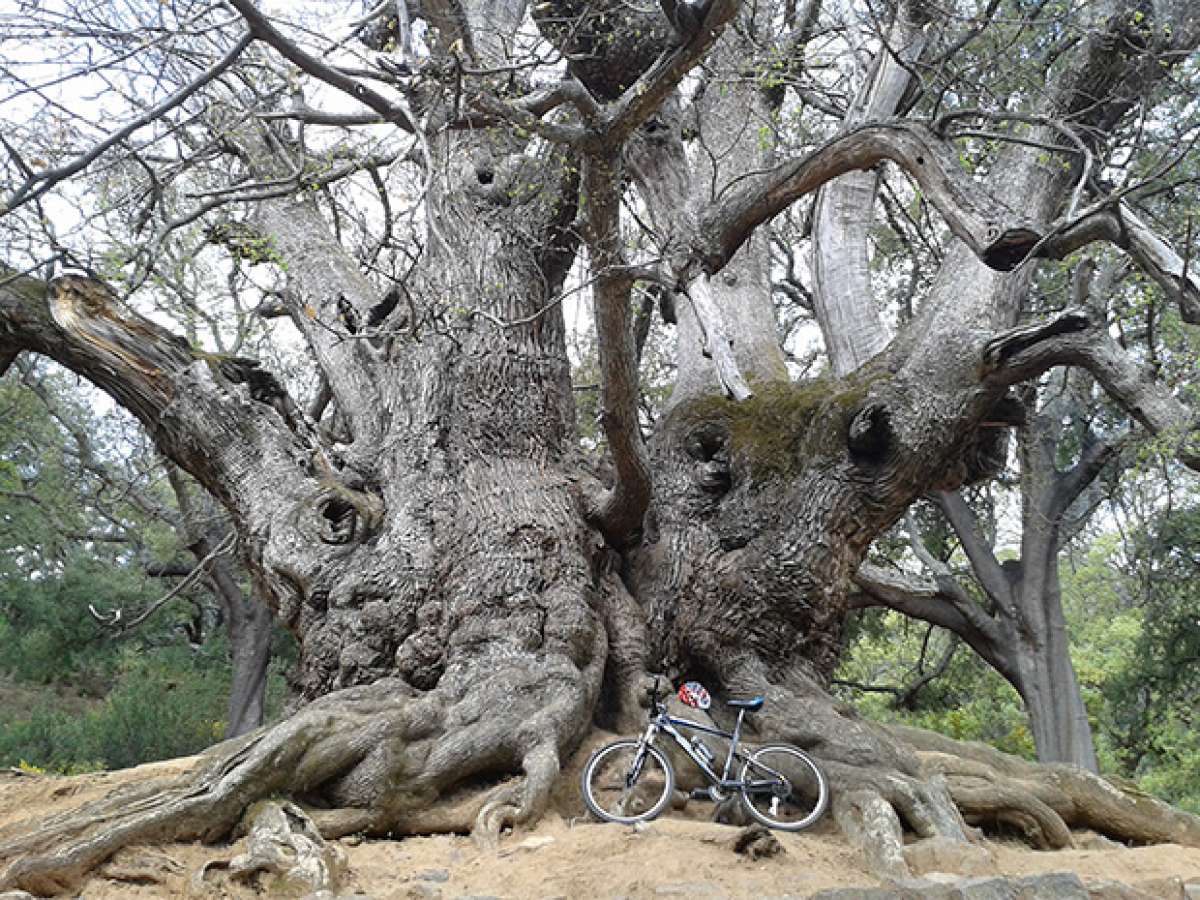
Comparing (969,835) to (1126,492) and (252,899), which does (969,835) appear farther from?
(1126,492)

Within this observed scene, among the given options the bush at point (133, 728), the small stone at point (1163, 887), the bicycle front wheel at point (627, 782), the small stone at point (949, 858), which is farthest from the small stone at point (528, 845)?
the bush at point (133, 728)

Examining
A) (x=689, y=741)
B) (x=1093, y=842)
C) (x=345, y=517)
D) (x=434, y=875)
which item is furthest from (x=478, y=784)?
(x=1093, y=842)

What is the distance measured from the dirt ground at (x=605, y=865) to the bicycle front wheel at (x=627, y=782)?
0.11m

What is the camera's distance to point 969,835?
396 centimetres

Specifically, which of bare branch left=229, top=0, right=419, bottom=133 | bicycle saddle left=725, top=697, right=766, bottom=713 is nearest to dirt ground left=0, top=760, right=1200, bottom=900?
bicycle saddle left=725, top=697, right=766, bottom=713

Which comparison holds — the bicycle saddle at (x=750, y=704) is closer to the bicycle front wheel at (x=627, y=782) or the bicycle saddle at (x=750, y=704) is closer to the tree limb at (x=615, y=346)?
the bicycle front wheel at (x=627, y=782)

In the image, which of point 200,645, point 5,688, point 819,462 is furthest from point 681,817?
point 5,688

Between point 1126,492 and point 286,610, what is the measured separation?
8980mm

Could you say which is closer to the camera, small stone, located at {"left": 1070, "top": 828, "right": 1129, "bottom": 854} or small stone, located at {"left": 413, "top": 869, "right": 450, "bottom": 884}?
small stone, located at {"left": 413, "top": 869, "right": 450, "bottom": 884}

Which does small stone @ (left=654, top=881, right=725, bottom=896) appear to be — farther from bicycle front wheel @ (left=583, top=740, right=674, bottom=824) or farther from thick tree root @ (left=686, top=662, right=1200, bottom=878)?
thick tree root @ (left=686, top=662, right=1200, bottom=878)

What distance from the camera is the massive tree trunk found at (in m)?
3.92

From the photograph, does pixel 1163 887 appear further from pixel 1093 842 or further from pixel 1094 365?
pixel 1094 365

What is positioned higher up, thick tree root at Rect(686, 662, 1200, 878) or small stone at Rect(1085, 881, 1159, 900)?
thick tree root at Rect(686, 662, 1200, 878)

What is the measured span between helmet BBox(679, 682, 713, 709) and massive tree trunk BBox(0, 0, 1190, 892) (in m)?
0.42
